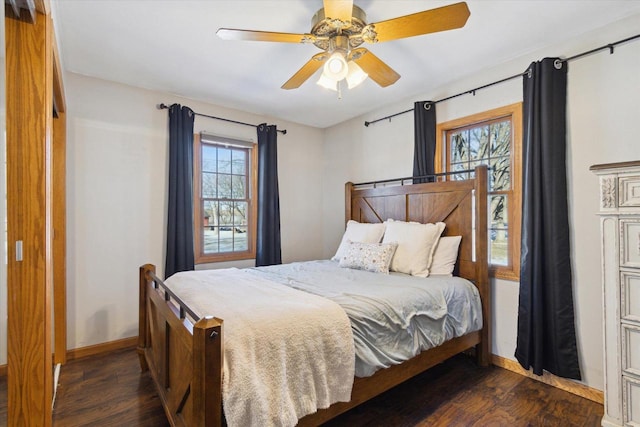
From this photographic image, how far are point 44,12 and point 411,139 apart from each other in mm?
2985

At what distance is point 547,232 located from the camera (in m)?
2.31

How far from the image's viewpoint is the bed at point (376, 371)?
3.99ft

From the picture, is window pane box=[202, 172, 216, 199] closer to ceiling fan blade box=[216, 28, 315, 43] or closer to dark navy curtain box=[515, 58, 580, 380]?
ceiling fan blade box=[216, 28, 315, 43]


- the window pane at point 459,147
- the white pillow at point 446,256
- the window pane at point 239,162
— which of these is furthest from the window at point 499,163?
the window pane at point 239,162

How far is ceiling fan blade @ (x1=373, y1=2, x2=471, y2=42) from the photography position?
5.02ft

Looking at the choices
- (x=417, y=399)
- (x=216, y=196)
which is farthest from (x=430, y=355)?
(x=216, y=196)

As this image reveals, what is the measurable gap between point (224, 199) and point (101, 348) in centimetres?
187

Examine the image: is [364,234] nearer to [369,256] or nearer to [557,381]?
[369,256]

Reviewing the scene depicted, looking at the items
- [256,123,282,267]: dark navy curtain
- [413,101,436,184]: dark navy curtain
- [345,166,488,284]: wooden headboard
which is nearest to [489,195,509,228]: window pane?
[345,166,488,284]: wooden headboard

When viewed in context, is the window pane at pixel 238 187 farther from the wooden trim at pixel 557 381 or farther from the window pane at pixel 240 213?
the wooden trim at pixel 557 381

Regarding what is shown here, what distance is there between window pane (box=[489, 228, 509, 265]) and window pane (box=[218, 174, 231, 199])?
284 centimetres

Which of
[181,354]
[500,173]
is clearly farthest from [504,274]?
[181,354]

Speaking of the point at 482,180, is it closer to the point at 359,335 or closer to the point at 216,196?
the point at 359,335

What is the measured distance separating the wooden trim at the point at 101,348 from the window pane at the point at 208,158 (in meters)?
1.90
